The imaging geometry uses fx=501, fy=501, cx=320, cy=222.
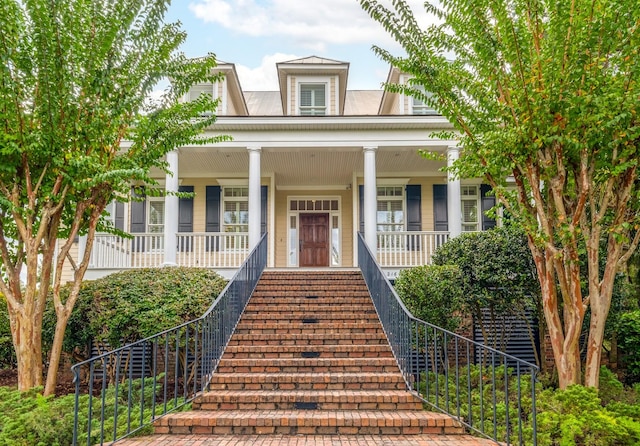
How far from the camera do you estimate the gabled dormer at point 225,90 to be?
12.5 m

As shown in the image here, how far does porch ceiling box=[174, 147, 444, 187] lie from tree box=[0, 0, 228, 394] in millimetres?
4210

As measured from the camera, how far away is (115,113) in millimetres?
6570

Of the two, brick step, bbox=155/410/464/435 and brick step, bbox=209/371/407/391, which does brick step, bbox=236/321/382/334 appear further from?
brick step, bbox=155/410/464/435

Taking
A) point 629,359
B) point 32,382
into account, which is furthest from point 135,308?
point 629,359

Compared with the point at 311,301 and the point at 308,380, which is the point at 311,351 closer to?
the point at 308,380

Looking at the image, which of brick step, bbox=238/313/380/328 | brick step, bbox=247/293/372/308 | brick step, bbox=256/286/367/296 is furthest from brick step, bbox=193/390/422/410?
brick step, bbox=256/286/367/296

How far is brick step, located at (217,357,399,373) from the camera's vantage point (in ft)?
21.0

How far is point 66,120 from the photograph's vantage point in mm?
6395

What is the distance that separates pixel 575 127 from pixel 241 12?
1634 cm

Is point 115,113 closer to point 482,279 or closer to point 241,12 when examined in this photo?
point 482,279

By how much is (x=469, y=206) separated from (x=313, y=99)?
16.6 ft

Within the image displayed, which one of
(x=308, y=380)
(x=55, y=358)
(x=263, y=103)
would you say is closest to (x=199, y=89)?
(x=263, y=103)

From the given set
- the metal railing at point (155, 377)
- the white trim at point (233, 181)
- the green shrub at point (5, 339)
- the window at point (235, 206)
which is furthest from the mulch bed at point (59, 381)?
the white trim at point (233, 181)

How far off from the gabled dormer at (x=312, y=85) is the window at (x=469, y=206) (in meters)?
4.10
